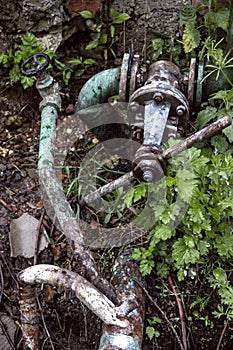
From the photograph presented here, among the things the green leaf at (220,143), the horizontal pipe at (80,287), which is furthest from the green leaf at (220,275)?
the green leaf at (220,143)

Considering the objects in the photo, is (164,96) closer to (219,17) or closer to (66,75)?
(219,17)

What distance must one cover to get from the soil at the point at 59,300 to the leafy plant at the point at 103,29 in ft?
2.41

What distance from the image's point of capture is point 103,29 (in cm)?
310

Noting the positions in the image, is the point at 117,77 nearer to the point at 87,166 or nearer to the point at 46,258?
the point at 87,166

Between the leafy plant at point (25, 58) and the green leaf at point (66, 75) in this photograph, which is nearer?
the leafy plant at point (25, 58)

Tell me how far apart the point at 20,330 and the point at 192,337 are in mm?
702

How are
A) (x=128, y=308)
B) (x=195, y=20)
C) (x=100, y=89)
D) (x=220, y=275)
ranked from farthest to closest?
(x=195, y=20) → (x=100, y=89) → (x=220, y=275) → (x=128, y=308)

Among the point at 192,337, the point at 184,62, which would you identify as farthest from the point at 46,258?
the point at 184,62

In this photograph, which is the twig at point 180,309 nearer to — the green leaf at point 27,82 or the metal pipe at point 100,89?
the metal pipe at point 100,89

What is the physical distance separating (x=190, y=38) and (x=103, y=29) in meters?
0.56

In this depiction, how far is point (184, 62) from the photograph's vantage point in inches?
118

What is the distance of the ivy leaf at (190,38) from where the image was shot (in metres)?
2.78

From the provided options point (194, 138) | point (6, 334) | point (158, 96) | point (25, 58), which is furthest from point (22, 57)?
point (6, 334)

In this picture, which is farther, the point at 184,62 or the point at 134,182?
the point at 184,62
